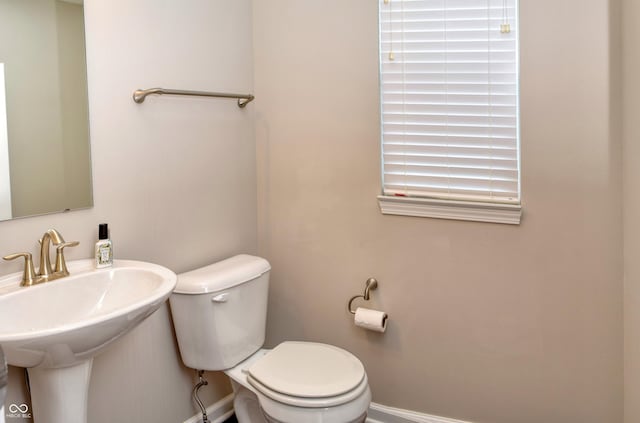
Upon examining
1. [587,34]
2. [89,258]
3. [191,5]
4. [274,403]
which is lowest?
[274,403]

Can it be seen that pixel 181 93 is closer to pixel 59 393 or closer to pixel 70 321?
pixel 70 321

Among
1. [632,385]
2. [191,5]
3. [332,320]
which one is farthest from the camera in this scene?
[332,320]

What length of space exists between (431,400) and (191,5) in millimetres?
1885

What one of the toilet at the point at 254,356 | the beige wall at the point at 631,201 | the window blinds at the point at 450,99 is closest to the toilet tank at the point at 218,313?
the toilet at the point at 254,356

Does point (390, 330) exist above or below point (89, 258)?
below

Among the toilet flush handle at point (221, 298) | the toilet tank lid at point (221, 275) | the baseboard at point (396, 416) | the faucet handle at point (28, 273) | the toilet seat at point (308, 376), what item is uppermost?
the faucet handle at point (28, 273)

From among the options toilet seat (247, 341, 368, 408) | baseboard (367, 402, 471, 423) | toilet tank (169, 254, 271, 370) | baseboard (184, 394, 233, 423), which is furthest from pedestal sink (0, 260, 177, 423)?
baseboard (367, 402, 471, 423)

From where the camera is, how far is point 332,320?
242 centimetres

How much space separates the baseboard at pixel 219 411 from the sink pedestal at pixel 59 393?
76 centimetres

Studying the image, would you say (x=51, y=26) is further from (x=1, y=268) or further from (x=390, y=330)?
(x=390, y=330)

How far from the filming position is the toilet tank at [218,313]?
2012mm

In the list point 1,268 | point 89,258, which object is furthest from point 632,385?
point 1,268

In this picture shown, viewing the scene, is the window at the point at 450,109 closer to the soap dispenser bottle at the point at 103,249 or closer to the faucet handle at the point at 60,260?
the soap dispenser bottle at the point at 103,249

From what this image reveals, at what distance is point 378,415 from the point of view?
2338mm
